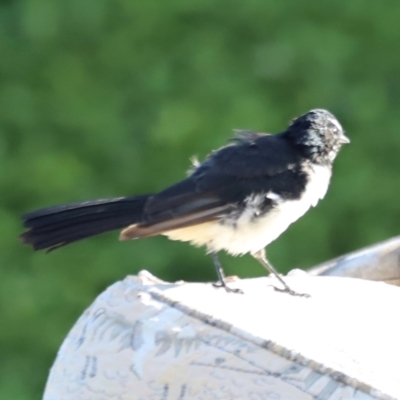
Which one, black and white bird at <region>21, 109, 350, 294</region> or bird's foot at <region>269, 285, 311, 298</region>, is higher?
black and white bird at <region>21, 109, 350, 294</region>

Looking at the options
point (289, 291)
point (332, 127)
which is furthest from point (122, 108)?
point (289, 291)

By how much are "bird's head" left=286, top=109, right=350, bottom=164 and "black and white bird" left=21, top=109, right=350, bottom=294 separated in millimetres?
36

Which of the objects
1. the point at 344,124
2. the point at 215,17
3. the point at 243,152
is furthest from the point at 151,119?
the point at 243,152

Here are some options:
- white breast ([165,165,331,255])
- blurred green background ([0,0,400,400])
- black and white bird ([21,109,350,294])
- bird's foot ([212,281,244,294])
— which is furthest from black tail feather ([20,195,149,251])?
blurred green background ([0,0,400,400])

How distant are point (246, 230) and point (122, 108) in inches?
71.4

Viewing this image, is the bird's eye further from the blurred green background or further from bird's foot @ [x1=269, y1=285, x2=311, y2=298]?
the blurred green background

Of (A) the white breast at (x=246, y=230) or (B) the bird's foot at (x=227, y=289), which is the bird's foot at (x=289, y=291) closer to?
(B) the bird's foot at (x=227, y=289)

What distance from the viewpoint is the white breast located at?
2590 mm

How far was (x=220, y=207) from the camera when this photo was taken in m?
2.56

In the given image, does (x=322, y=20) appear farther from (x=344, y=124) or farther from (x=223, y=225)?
(x=223, y=225)

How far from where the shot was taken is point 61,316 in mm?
4238

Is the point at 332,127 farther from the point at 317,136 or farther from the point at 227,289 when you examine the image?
the point at 227,289

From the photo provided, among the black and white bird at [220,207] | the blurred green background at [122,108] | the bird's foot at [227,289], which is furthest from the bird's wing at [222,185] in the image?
the blurred green background at [122,108]

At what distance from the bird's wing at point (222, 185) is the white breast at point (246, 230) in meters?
0.04
